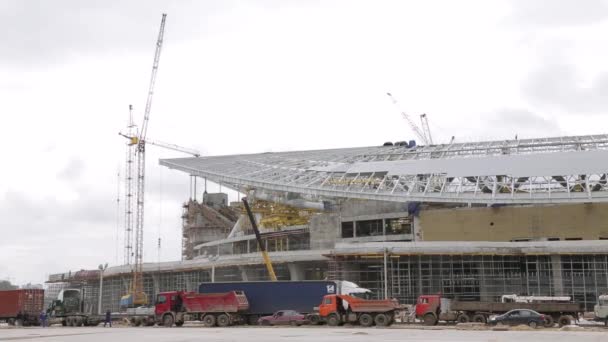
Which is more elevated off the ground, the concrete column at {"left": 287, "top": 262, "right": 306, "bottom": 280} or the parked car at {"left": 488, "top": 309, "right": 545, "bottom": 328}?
the concrete column at {"left": 287, "top": 262, "right": 306, "bottom": 280}

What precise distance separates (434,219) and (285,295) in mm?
29515

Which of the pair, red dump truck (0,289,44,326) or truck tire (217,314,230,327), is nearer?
truck tire (217,314,230,327)

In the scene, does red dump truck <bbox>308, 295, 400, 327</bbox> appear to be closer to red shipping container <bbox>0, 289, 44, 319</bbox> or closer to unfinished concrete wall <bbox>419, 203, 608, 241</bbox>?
red shipping container <bbox>0, 289, 44, 319</bbox>

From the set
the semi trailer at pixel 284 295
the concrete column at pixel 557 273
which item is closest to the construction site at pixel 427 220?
the concrete column at pixel 557 273

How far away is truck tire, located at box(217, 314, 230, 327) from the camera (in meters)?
47.0

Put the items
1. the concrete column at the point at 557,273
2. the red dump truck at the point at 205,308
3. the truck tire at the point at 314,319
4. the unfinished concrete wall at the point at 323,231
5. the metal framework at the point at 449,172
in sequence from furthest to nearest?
the unfinished concrete wall at the point at 323,231 < the metal framework at the point at 449,172 < the concrete column at the point at 557,273 < the red dump truck at the point at 205,308 < the truck tire at the point at 314,319

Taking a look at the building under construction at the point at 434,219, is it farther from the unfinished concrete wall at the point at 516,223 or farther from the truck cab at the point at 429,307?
the truck cab at the point at 429,307

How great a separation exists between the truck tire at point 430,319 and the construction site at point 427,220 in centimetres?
2031

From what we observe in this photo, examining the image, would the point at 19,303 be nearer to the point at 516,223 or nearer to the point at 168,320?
the point at 168,320

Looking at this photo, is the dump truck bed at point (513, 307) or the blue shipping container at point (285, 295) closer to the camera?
the dump truck bed at point (513, 307)

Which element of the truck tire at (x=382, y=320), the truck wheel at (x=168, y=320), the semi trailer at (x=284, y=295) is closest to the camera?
the truck tire at (x=382, y=320)

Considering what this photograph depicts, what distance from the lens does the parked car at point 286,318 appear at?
46.6m

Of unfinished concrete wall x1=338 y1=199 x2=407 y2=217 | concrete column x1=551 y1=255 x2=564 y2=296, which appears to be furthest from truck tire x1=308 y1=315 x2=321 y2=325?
unfinished concrete wall x1=338 y1=199 x2=407 y2=217

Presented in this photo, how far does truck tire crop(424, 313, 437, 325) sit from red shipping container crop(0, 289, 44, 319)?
35.0m
